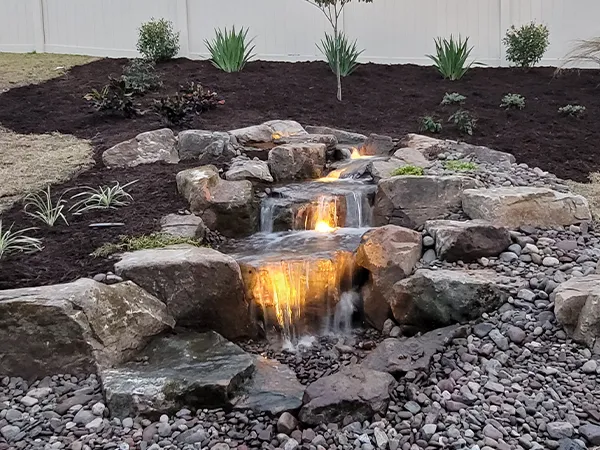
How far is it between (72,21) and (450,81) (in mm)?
6130

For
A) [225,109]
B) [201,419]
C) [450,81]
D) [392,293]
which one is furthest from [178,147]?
[450,81]

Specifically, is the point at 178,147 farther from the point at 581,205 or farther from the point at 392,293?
the point at 581,205

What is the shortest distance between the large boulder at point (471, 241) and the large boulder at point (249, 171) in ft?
5.86

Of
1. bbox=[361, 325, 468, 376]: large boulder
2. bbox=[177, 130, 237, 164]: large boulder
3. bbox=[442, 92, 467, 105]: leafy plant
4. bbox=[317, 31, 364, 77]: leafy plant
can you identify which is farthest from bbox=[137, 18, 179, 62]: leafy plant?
bbox=[361, 325, 468, 376]: large boulder

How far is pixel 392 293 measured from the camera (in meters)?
3.60

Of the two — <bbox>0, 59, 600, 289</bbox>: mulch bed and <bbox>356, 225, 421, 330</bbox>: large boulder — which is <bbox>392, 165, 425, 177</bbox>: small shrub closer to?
<bbox>356, 225, 421, 330</bbox>: large boulder

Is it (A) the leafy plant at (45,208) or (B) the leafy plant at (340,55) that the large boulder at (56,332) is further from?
(B) the leafy plant at (340,55)

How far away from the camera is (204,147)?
546cm

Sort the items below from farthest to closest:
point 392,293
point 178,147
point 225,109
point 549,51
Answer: point 549,51 < point 225,109 < point 178,147 < point 392,293

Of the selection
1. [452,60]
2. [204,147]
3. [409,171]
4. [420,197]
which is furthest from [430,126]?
[204,147]

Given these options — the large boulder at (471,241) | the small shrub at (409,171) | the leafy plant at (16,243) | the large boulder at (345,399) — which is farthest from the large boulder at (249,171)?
the large boulder at (345,399)

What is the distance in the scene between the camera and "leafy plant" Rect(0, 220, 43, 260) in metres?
3.67

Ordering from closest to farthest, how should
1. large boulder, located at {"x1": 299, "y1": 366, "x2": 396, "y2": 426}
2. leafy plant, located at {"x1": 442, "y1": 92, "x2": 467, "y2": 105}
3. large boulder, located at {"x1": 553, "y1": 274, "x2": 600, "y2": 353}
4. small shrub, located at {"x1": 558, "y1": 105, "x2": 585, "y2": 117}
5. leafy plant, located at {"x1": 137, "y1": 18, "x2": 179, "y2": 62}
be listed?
large boulder, located at {"x1": 299, "y1": 366, "x2": 396, "y2": 426}, large boulder, located at {"x1": 553, "y1": 274, "x2": 600, "y2": 353}, small shrub, located at {"x1": 558, "y1": 105, "x2": 585, "y2": 117}, leafy plant, located at {"x1": 442, "y1": 92, "x2": 467, "y2": 105}, leafy plant, located at {"x1": 137, "y1": 18, "x2": 179, "y2": 62}

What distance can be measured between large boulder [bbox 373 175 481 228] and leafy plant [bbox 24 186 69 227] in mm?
2237
